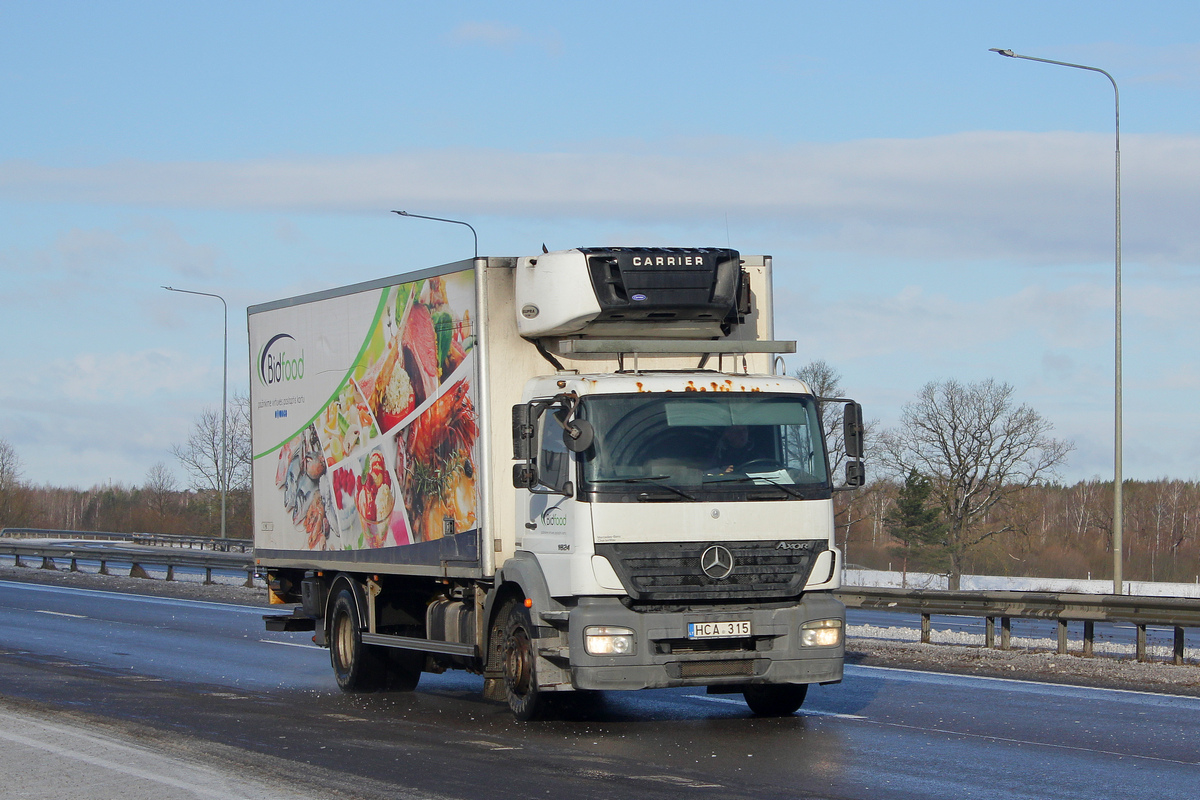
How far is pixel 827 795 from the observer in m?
7.90

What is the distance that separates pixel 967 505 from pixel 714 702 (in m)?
64.8

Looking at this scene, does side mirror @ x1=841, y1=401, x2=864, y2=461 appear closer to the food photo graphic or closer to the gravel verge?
the food photo graphic

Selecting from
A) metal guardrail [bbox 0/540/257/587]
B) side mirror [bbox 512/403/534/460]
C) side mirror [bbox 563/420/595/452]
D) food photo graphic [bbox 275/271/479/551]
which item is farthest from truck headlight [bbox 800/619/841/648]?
metal guardrail [bbox 0/540/257/587]

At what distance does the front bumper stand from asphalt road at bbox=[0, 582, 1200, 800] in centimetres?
43

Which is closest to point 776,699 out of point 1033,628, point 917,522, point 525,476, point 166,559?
point 525,476

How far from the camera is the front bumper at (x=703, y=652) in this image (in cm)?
1018

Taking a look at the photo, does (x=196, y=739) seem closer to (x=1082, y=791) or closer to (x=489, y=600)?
(x=489, y=600)

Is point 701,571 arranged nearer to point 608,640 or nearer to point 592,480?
point 608,640

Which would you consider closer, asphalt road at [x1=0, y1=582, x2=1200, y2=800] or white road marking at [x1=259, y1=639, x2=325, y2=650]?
asphalt road at [x1=0, y1=582, x2=1200, y2=800]

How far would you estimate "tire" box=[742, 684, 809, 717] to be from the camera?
11.3 meters

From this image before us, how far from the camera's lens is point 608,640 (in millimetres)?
10164

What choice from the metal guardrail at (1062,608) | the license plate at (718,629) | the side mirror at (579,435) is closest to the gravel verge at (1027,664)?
the metal guardrail at (1062,608)

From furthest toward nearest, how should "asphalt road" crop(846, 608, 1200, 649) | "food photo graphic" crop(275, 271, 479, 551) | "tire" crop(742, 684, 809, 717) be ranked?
"asphalt road" crop(846, 608, 1200, 649)
"food photo graphic" crop(275, 271, 479, 551)
"tire" crop(742, 684, 809, 717)

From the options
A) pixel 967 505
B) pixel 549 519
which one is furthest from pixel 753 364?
pixel 967 505
